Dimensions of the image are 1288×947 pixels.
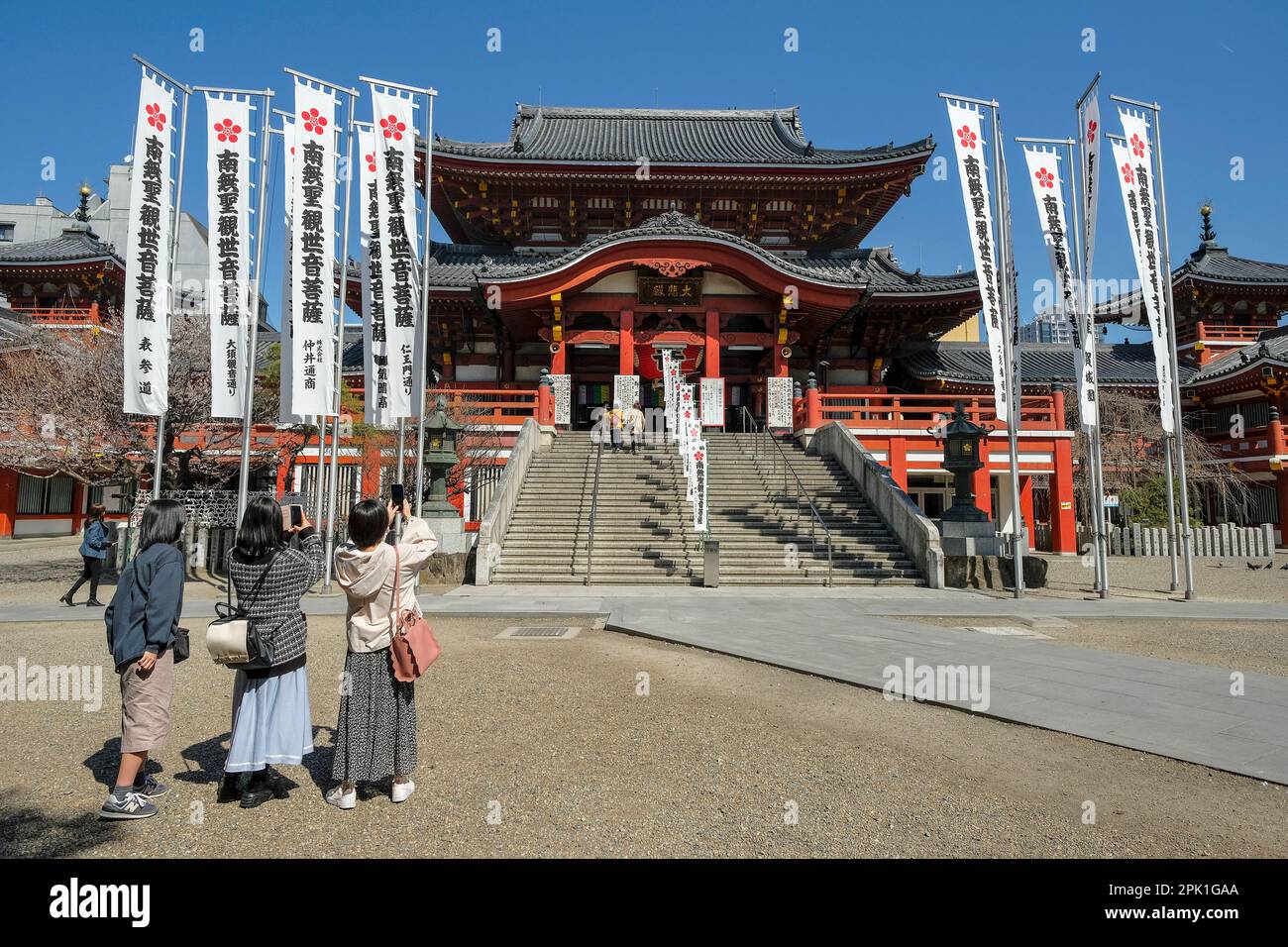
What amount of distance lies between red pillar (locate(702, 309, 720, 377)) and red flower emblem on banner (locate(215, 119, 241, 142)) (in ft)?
41.1

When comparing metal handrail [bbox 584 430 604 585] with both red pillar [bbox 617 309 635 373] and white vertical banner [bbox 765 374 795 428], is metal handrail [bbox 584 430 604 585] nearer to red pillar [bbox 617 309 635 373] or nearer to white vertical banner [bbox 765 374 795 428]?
red pillar [bbox 617 309 635 373]

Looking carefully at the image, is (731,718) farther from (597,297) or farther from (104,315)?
(104,315)

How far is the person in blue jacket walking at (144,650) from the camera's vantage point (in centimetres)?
352

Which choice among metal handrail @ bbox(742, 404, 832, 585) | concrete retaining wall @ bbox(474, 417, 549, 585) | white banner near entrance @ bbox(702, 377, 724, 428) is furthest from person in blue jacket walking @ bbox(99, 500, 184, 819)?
white banner near entrance @ bbox(702, 377, 724, 428)

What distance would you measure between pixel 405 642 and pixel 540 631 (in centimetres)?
523

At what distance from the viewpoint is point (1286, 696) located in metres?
5.68

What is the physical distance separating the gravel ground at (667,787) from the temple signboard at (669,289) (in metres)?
15.6

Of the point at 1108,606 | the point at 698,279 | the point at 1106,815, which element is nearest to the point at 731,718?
the point at 1106,815

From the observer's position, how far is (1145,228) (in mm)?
12211

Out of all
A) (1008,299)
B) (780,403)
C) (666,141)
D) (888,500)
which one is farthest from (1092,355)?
(666,141)

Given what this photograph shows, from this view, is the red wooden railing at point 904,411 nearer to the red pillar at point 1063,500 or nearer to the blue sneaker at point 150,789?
the red pillar at point 1063,500

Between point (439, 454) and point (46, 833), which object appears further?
point (439, 454)

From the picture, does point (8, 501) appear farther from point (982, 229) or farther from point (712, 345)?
point (982, 229)

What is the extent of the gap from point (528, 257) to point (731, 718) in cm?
2005
